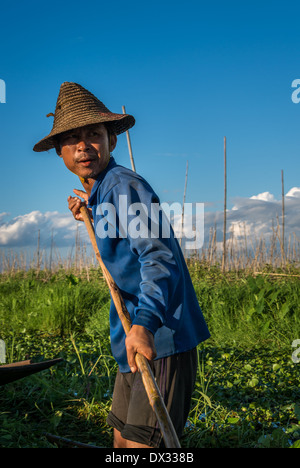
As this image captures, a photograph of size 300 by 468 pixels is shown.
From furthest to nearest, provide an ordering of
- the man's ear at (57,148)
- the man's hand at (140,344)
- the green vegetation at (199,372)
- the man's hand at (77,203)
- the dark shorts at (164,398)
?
the green vegetation at (199,372), the man's hand at (77,203), the man's ear at (57,148), the dark shorts at (164,398), the man's hand at (140,344)

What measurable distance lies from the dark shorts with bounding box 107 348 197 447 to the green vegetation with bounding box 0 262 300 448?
3.23 feet

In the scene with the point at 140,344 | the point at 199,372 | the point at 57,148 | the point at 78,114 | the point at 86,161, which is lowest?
the point at 199,372

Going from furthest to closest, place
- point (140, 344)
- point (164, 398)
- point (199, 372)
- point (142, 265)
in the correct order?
point (199, 372), point (164, 398), point (142, 265), point (140, 344)

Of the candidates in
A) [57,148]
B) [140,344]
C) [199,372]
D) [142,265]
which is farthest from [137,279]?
[199,372]

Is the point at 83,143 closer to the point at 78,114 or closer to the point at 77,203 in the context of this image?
the point at 78,114

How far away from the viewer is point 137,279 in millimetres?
1729

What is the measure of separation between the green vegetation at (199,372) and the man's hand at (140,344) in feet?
4.62

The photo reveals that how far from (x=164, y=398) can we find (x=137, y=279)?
0.45 metres

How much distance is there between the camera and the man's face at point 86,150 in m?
1.94

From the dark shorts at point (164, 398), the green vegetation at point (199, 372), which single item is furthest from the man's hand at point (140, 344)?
the green vegetation at point (199, 372)

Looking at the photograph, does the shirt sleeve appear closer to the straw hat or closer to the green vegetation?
the straw hat

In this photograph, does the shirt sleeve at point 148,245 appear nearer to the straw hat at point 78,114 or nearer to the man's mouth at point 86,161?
the man's mouth at point 86,161

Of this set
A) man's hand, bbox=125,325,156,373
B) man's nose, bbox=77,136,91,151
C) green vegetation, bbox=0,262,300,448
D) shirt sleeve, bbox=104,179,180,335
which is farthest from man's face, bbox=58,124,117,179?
green vegetation, bbox=0,262,300,448

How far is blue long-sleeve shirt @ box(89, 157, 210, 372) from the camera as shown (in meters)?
1.46
